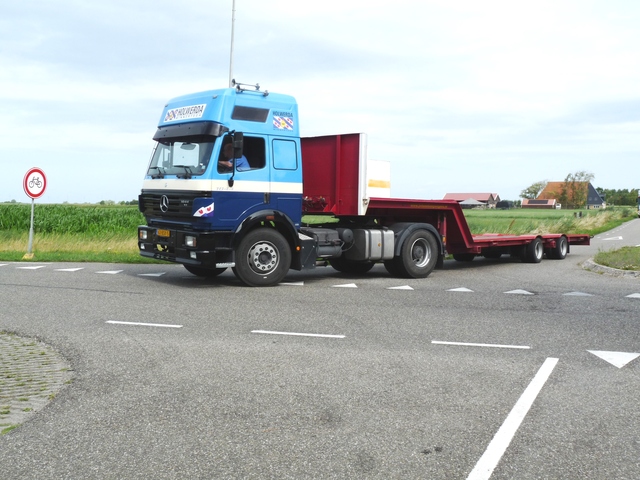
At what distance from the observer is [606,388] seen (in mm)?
5734


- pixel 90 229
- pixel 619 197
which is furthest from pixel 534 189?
pixel 90 229

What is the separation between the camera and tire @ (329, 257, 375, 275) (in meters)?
15.2

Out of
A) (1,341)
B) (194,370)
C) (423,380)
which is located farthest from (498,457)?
(1,341)

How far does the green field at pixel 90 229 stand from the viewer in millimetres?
18234

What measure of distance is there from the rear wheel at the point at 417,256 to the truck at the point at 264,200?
0.02 m

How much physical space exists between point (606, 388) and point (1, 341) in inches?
227

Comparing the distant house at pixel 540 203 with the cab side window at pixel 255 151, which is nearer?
the cab side window at pixel 255 151

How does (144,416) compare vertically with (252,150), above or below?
below

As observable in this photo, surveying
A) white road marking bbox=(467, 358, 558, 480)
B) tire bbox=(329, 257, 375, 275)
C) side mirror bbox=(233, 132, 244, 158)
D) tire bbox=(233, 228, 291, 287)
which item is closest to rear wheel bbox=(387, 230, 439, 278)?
tire bbox=(329, 257, 375, 275)

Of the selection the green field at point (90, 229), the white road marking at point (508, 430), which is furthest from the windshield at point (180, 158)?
the white road marking at point (508, 430)

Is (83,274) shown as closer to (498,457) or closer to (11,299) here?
(11,299)

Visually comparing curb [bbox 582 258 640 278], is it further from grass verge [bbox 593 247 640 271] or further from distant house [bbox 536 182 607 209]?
distant house [bbox 536 182 607 209]

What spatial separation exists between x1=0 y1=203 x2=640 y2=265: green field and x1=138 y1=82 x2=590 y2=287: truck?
1.00m

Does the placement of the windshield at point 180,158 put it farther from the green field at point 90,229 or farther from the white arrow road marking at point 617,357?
the white arrow road marking at point 617,357
